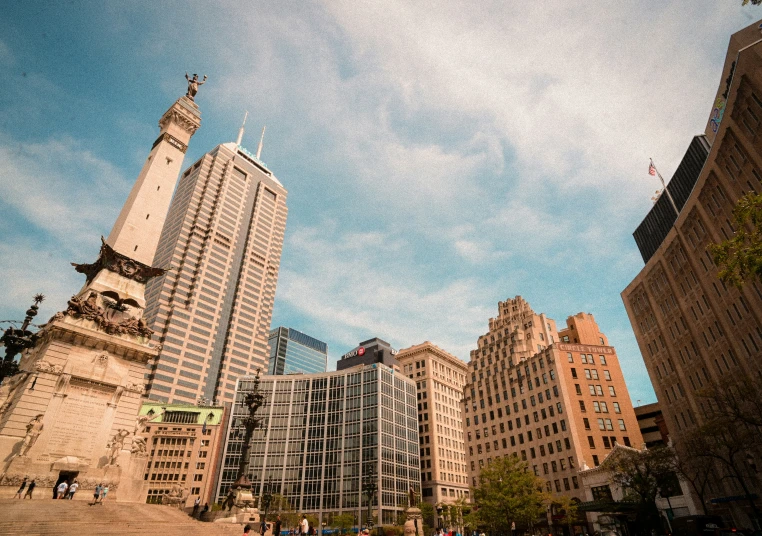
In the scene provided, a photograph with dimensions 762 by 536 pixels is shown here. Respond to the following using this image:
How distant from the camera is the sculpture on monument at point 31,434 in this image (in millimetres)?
24594

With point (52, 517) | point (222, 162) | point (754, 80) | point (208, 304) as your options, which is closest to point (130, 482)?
point (52, 517)

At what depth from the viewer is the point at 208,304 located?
116 meters

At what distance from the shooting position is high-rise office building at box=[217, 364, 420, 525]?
8256 centimetres

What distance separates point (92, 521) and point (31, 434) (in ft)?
30.0

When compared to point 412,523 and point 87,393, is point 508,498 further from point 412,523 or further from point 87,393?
point 87,393

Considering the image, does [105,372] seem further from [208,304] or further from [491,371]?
[208,304]

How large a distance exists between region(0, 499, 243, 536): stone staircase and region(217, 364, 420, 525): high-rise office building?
60490 millimetres

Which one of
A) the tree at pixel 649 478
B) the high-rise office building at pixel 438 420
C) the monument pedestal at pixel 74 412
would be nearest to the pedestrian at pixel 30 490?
the monument pedestal at pixel 74 412

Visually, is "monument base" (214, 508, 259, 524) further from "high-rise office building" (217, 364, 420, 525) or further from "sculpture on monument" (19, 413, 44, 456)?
"high-rise office building" (217, 364, 420, 525)

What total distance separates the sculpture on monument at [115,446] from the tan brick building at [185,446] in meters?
67.7

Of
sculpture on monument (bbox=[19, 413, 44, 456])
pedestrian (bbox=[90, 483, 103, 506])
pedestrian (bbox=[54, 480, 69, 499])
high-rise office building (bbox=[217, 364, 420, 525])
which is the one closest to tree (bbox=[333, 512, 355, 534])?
high-rise office building (bbox=[217, 364, 420, 525])

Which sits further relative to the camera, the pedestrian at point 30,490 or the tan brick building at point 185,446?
the tan brick building at point 185,446

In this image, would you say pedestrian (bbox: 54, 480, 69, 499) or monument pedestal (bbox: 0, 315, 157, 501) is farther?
monument pedestal (bbox: 0, 315, 157, 501)

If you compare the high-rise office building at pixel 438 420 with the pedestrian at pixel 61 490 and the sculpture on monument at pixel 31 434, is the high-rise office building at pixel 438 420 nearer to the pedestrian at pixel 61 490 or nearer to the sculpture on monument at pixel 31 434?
the pedestrian at pixel 61 490
